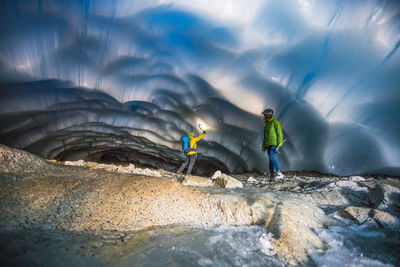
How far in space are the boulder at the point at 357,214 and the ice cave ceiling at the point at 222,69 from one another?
14.1ft

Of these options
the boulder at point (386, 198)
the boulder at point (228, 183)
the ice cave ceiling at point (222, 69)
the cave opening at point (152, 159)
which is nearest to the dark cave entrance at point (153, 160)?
the cave opening at point (152, 159)

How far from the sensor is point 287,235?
53.1 inches

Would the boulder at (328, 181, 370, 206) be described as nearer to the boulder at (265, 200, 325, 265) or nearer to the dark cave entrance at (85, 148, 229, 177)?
the boulder at (265, 200, 325, 265)

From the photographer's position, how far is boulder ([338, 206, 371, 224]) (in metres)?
1.72

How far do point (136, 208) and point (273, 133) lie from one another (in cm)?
353

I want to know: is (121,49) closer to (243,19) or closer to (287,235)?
(243,19)

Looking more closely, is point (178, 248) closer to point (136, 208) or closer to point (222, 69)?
point (136, 208)

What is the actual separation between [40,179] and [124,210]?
3.11 feet

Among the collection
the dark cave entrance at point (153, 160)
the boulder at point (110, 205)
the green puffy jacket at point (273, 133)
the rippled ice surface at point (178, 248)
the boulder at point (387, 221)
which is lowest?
the dark cave entrance at point (153, 160)

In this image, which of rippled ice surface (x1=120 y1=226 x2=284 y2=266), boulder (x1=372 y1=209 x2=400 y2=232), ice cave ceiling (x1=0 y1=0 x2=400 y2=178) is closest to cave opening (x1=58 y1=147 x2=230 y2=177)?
ice cave ceiling (x1=0 y1=0 x2=400 y2=178)

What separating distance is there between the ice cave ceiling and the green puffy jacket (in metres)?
1.94

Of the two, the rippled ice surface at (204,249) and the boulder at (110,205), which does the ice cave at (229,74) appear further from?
the rippled ice surface at (204,249)

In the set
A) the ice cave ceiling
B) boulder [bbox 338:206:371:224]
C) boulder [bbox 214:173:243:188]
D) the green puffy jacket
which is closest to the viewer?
boulder [bbox 338:206:371:224]

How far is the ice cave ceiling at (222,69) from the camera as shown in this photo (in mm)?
4242
